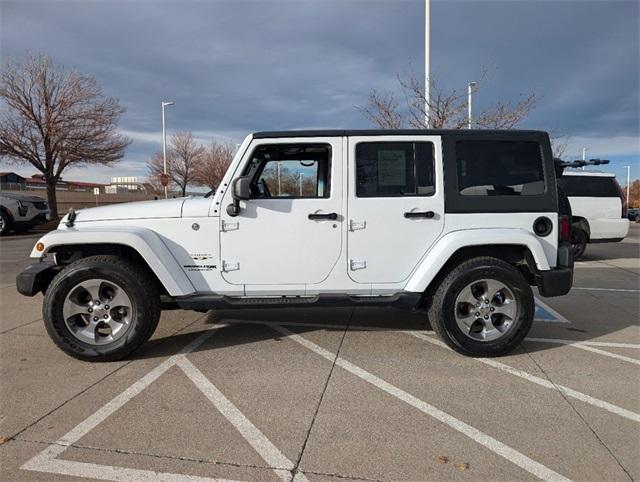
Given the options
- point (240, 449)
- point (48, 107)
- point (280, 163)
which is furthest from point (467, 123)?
point (48, 107)

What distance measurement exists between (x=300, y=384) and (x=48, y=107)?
19996mm

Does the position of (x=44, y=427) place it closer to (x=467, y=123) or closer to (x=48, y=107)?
(x=467, y=123)

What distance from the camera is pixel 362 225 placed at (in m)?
3.96

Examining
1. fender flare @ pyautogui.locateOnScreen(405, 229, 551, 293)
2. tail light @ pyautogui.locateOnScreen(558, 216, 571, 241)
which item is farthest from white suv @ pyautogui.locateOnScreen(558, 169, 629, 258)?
fender flare @ pyautogui.locateOnScreen(405, 229, 551, 293)

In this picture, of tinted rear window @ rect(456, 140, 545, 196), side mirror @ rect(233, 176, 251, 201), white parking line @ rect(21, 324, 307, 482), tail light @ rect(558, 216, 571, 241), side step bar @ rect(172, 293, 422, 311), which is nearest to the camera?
white parking line @ rect(21, 324, 307, 482)

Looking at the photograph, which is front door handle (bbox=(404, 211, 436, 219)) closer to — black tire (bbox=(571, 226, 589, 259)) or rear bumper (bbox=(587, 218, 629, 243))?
black tire (bbox=(571, 226, 589, 259))

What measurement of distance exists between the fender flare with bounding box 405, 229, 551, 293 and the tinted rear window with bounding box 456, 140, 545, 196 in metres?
0.38

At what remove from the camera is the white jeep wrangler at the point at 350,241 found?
153 inches

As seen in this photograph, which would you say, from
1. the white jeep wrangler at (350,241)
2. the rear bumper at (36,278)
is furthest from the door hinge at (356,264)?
the rear bumper at (36,278)

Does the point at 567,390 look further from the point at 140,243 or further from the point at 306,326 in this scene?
the point at 140,243

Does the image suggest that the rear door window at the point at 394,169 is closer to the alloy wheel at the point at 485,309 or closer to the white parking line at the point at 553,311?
the alloy wheel at the point at 485,309

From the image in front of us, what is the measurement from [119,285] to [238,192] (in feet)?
4.35

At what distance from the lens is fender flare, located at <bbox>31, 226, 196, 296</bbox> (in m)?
3.74

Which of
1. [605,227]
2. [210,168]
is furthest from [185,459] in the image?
[210,168]
